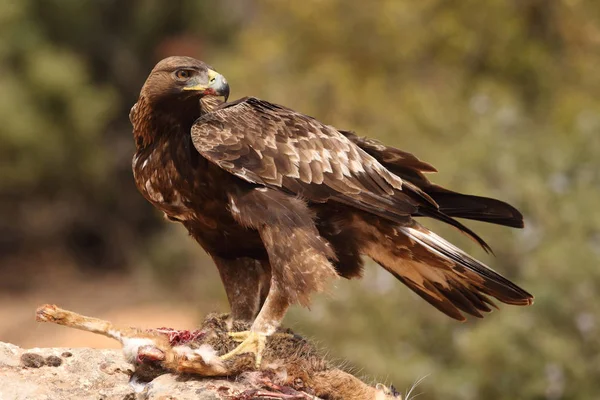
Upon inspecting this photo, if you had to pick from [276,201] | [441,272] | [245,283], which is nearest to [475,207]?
[441,272]

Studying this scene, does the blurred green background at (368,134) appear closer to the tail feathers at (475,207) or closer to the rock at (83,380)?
the tail feathers at (475,207)

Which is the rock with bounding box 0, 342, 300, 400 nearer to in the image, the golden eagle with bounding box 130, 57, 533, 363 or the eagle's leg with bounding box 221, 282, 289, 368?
the eagle's leg with bounding box 221, 282, 289, 368

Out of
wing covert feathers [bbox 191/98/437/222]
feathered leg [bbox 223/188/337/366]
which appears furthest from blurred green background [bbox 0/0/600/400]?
feathered leg [bbox 223/188/337/366]

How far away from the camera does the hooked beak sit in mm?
5387

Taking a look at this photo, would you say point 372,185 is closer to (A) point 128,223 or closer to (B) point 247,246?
(B) point 247,246

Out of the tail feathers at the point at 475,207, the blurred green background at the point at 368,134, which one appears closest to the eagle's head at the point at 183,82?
the tail feathers at the point at 475,207

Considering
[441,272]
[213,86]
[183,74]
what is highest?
[183,74]

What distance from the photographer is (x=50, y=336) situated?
19.6m

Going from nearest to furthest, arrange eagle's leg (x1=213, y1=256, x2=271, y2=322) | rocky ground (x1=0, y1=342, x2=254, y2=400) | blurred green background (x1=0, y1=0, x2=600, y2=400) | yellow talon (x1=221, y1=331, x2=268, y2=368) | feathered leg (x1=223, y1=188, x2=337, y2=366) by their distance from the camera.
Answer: rocky ground (x1=0, y1=342, x2=254, y2=400)
yellow talon (x1=221, y1=331, x2=268, y2=368)
feathered leg (x1=223, y1=188, x2=337, y2=366)
eagle's leg (x1=213, y1=256, x2=271, y2=322)
blurred green background (x1=0, y1=0, x2=600, y2=400)

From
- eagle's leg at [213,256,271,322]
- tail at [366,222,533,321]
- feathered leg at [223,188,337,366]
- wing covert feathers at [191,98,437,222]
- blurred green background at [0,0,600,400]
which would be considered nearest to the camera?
feathered leg at [223,188,337,366]

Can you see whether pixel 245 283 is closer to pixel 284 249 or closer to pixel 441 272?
pixel 284 249

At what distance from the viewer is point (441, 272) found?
19.0 ft

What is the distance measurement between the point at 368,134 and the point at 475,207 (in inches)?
462

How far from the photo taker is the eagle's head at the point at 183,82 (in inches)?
213
